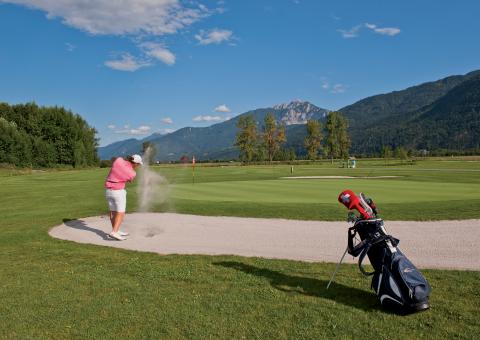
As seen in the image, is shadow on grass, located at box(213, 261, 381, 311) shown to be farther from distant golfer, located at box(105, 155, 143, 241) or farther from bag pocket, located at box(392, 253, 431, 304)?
distant golfer, located at box(105, 155, 143, 241)

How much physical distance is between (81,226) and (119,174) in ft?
13.8

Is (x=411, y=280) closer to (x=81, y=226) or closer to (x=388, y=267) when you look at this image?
(x=388, y=267)

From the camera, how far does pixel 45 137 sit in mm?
95500

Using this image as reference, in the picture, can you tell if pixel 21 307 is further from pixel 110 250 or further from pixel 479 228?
pixel 479 228

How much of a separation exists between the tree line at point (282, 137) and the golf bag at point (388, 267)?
108m

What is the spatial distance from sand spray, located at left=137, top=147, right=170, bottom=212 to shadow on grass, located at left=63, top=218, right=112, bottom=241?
2.58 meters

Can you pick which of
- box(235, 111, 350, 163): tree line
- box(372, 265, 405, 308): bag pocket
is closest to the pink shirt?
box(372, 265, 405, 308): bag pocket

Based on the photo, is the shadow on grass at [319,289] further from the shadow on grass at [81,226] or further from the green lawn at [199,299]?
the shadow on grass at [81,226]

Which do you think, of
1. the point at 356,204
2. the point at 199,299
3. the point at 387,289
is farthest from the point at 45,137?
the point at 387,289

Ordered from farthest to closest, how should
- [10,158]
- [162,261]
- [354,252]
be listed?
1. [10,158]
2. [162,261]
3. [354,252]

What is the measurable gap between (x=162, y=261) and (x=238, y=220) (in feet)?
18.5

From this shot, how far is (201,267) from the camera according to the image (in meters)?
8.28

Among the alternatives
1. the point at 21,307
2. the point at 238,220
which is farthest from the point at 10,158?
the point at 21,307

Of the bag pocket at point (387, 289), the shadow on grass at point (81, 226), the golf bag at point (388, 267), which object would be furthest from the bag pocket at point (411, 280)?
the shadow on grass at point (81, 226)
